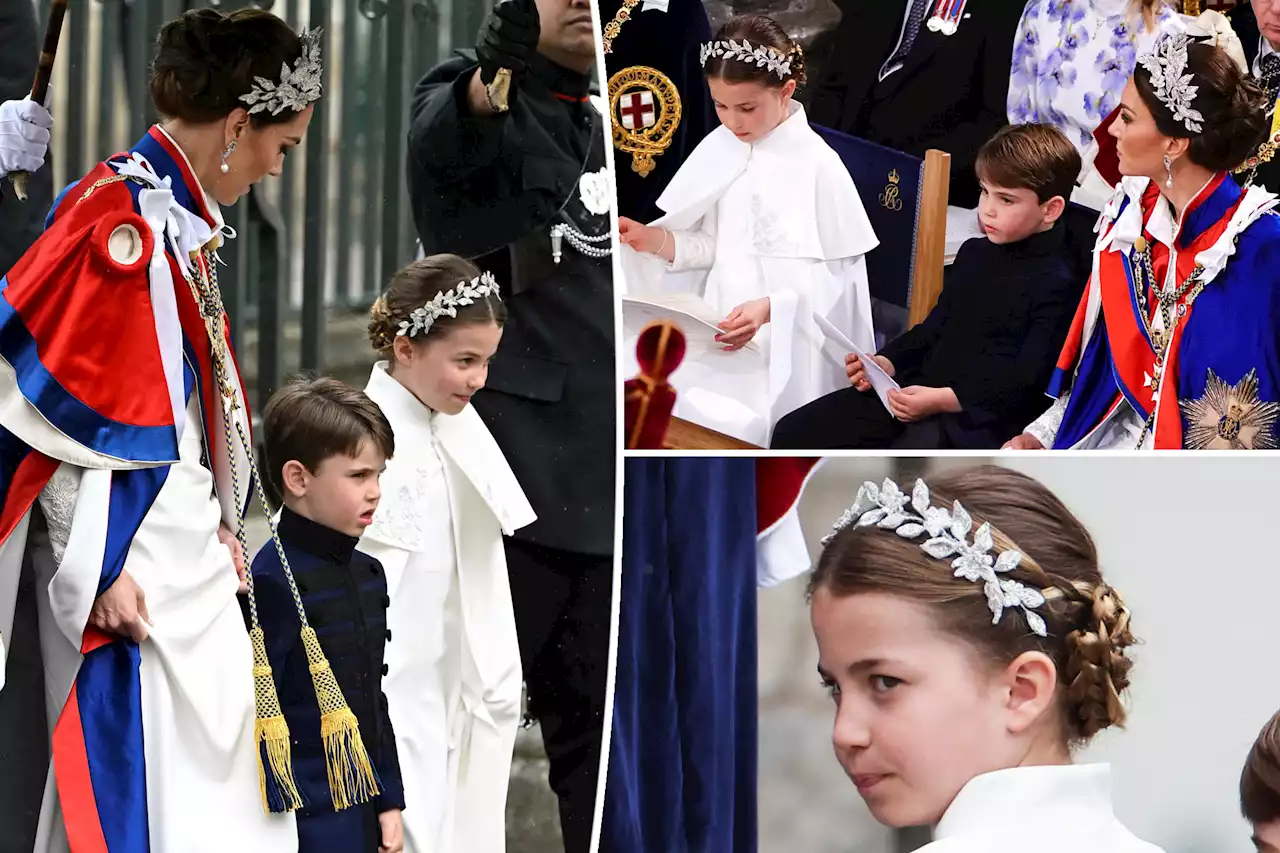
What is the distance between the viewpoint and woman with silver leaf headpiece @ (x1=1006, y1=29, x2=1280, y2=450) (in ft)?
7.80

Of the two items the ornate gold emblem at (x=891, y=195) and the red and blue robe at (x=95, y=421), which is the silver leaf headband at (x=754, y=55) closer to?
the ornate gold emblem at (x=891, y=195)

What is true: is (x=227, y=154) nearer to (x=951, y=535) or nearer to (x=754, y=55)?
(x=754, y=55)

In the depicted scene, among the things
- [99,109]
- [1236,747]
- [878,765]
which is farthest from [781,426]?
[99,109]

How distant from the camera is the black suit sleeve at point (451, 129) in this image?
2459 mm

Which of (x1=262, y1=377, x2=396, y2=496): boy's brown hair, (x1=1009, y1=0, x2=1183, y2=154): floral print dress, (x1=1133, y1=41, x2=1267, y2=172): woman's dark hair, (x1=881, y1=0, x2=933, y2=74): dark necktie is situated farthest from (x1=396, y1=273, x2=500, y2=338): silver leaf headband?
(x1=1133, y1=41, x2=1267, y2=172): woman's dark hair

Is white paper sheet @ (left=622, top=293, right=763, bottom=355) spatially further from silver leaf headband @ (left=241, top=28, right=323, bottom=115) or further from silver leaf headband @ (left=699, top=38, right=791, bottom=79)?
silver leaf headband @ (left=241, top=28, right=323, bottom=115)

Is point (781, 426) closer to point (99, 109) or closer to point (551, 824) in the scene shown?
point (551, 824)

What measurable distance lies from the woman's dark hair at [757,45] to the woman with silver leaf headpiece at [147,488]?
2.17 feet

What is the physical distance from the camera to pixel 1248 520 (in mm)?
2461

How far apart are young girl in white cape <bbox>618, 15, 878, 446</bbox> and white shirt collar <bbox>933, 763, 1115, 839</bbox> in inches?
24.2

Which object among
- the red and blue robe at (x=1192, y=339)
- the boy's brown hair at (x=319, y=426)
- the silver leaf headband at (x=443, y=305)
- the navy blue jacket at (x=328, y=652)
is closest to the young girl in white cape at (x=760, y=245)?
the silver leaf headband at (x=443, y=305)

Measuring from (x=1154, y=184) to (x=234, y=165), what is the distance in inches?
52.5

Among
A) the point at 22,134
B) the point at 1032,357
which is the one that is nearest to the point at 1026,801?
the point at 1032,357

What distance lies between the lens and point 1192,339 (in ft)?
7.85
